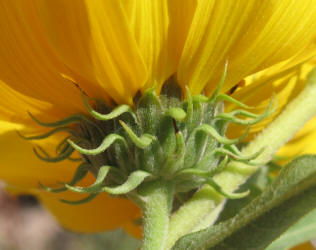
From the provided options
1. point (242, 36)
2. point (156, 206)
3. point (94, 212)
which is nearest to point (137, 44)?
point (242, 36)

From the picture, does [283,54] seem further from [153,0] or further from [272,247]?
[272,247]

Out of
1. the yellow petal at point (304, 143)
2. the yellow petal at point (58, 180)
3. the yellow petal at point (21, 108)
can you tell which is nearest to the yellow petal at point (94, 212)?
the yellow petal at point (58, 180)

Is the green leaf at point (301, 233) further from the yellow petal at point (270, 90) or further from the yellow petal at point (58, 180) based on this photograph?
the yellow petal at point (58, 180)

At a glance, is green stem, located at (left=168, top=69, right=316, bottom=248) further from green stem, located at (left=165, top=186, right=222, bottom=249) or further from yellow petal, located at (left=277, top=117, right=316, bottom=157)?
yellow petal, located at (left=277, top=117, right=316, bottom=157)

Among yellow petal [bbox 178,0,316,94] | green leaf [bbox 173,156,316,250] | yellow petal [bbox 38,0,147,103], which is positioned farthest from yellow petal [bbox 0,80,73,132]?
green leaf [bbox 173,156,316,250]

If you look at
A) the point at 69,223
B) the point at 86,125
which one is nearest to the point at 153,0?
the point at 86,125

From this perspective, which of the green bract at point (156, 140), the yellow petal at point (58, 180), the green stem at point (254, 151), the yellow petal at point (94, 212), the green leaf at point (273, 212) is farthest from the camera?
the yellow petal at point (94, 212)
